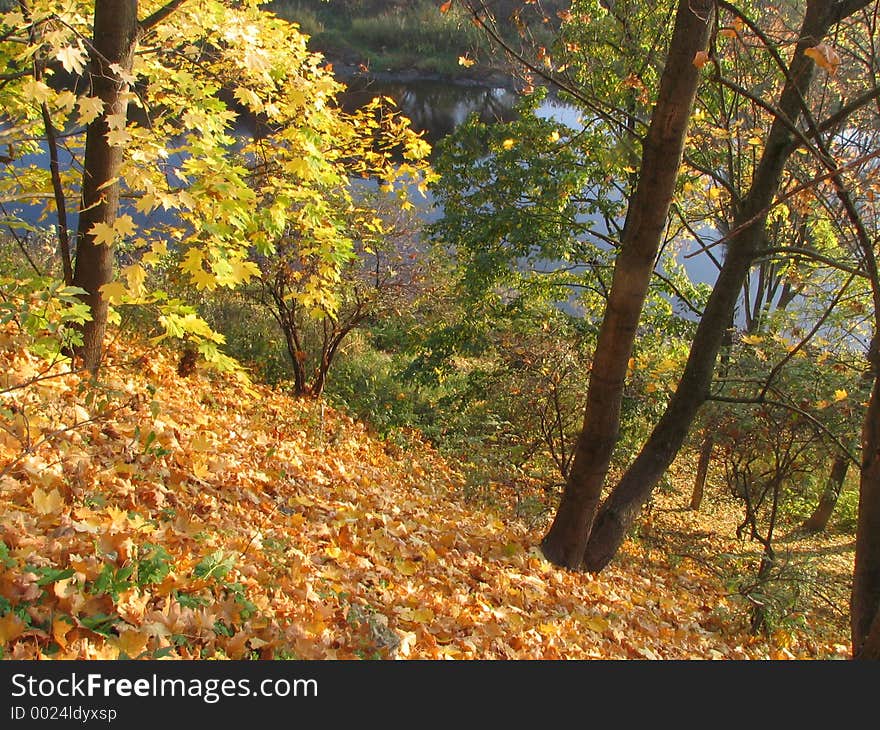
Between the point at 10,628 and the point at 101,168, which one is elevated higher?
the point at 101,168

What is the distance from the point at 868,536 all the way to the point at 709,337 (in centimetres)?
207

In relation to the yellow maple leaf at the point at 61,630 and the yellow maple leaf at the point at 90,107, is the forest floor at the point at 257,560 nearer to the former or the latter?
the yellow maple leaf at the point at 61,630

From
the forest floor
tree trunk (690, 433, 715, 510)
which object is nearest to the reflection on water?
tree trunk (690, 433, 715, 510)

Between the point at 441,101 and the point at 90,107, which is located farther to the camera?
the point at 441,101

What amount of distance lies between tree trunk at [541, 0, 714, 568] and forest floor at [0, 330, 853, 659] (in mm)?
616

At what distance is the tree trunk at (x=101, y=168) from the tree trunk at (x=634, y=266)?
3081 mm

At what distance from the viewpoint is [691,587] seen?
7645 mm

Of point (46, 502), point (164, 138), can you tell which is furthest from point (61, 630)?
point (164, 138)

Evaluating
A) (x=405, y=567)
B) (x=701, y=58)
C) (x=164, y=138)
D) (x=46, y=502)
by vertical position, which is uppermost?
(x=701, y=58)

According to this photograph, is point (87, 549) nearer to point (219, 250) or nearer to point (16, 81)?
point (219, 250)

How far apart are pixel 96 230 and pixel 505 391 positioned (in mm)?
6067

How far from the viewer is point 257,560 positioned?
11.0ft

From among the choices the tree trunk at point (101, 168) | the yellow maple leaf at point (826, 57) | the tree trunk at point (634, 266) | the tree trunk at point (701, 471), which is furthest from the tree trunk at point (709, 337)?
the tree trunk at point (701, 471)

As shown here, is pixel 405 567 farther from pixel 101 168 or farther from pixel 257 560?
pixel 101 168
